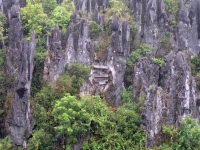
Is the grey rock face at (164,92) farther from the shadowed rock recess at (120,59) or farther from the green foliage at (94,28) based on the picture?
the green foliage at (94,28)

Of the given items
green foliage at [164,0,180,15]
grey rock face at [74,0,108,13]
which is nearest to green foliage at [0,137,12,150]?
grey rock face at [74,0,108,13]

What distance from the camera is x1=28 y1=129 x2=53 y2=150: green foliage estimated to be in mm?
19141

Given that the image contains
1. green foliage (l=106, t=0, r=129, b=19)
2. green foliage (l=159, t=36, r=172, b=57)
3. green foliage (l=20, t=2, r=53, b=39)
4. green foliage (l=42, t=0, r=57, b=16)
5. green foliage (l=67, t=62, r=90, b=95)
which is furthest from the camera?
green foliage (l=42, t=0, r=57, b=16)

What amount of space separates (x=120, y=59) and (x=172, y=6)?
25.3ft

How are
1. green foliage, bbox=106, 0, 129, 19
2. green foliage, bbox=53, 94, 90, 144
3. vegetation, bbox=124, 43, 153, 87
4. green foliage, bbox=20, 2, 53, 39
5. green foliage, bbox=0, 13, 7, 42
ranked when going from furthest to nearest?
1. green foliage, bbox=106, 0, 129, 19
2. green foliage, bbox=20, 2, 53, 39
3. green foliage, bbox=0, 13, 7, 42
4. vegetation, bbox=124, 43, 153, 87
5. green foliage, bbox=53, 94, 90, 144

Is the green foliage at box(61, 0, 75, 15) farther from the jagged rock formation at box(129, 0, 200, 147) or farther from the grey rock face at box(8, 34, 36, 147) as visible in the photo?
the grey rock face at box(8, 34, 36, 147)

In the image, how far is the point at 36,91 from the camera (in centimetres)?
2195

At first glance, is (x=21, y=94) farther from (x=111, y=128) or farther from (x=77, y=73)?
(x=111, y=128)

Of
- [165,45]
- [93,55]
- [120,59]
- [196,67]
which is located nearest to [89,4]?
[93,55]

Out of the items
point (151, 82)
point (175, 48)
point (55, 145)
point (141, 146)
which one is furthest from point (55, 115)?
point (175, 48)

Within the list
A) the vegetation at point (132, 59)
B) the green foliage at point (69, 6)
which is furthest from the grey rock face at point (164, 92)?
the green foliage at point (69, 6)

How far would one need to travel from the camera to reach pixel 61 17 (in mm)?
25984

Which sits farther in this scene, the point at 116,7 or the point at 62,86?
the point at 116,7

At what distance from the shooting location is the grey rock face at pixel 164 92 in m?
19.4
